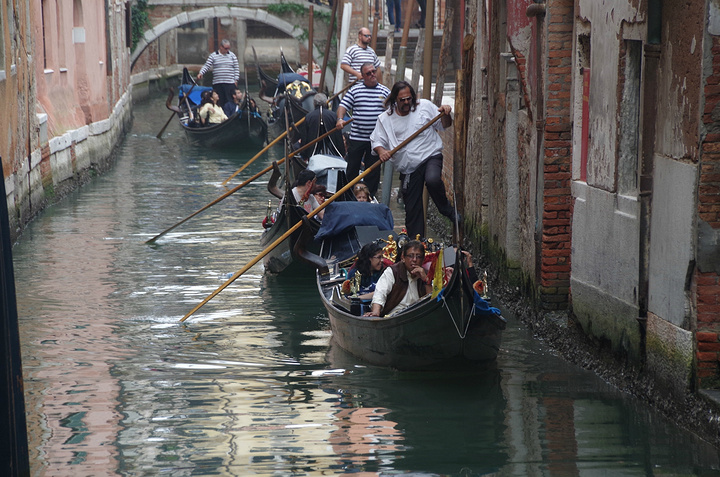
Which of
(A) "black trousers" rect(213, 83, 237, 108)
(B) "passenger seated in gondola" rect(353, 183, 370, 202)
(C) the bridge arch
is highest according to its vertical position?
Answer: (C) the bridge arch

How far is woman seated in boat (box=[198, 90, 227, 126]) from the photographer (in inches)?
643

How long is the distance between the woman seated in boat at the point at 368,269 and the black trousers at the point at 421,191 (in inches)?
42.5

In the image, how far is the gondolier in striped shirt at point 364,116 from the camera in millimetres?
8500

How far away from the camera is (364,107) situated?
8.58m

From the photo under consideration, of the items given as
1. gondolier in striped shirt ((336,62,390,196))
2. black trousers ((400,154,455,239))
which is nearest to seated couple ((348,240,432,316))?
black trousers ((400,154,455,239))

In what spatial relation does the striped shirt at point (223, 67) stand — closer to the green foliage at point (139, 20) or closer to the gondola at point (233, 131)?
the gondola at point (233, 131)

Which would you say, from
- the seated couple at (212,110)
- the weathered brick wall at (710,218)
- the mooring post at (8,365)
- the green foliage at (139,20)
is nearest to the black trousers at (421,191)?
the weathered brick wall at (710,218)

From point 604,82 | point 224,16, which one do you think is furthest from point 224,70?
point 604,82

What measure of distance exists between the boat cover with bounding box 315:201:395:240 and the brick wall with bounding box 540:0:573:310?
1.38 metres

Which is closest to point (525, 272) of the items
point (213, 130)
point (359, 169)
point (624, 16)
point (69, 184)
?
point (624, 16)

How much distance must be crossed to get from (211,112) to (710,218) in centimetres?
1300

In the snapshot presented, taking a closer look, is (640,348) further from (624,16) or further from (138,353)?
(138,353)

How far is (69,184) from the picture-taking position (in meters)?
11.6

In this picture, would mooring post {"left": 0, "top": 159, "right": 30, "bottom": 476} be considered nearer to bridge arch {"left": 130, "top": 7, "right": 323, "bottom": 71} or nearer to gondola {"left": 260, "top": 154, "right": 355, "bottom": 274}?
gondola {"left": 260, "top": 154, "right": 355, "bottom": 274}
